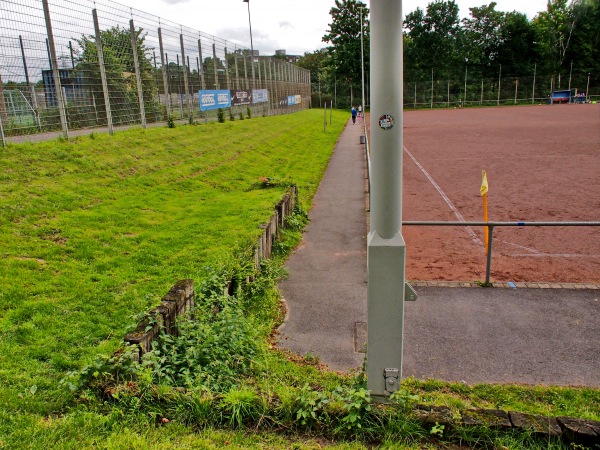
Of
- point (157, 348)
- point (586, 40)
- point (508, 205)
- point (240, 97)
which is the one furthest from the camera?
point (586, 40)

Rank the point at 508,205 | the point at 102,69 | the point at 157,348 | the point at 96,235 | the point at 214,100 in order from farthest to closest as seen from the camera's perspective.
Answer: the point at 214,100 < the point at 102,69 < the point at 508,205 < the point at 96,235 < the point at 157,348

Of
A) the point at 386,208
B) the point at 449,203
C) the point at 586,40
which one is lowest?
the point at 449,203

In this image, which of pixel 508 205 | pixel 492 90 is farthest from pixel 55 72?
pixel 492 90

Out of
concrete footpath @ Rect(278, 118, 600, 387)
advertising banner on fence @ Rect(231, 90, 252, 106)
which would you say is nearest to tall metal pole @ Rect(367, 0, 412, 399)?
concrete footpath @ Rect(278, 118, 600, 387)

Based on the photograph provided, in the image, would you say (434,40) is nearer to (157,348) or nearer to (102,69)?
(102,69)

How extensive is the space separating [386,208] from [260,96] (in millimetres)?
34124

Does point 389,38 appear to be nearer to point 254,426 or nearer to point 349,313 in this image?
point 254,426

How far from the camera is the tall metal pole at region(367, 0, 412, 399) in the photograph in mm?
3031

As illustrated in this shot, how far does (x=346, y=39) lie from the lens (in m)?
79.2

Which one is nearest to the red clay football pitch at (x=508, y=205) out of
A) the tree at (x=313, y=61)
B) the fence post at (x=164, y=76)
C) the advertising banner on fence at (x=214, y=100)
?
Result: the fence post at (x=164, y=76)

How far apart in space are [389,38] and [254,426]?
2.68m

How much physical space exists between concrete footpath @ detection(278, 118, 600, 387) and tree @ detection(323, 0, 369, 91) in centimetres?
6829

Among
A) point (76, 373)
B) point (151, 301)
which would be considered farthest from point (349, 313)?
point (76, 373)

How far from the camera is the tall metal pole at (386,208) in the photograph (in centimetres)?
303
